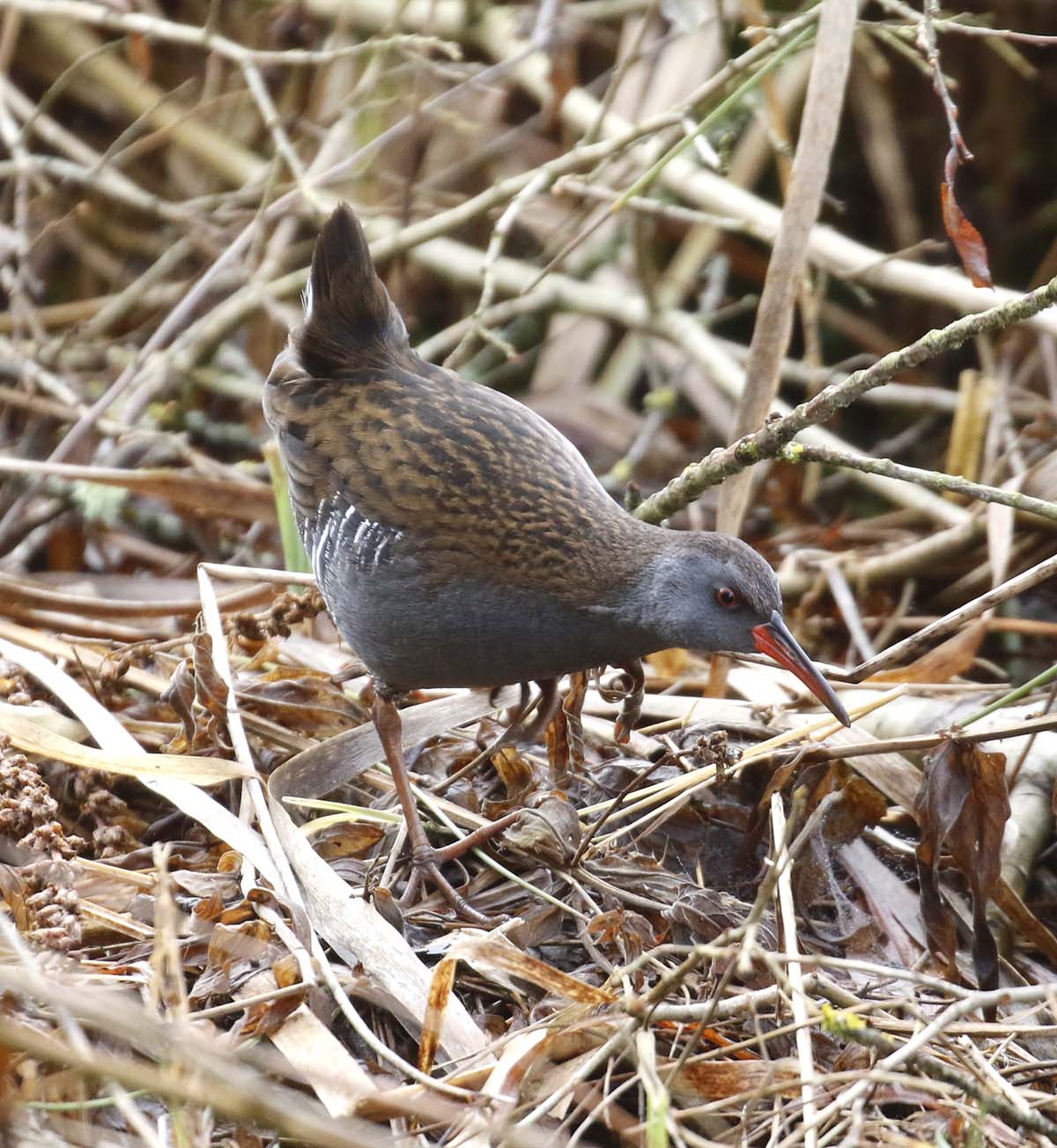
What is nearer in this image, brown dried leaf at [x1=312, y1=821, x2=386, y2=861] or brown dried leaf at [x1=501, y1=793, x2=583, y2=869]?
brown dried leaf at [x1=501, y1=793, x2=583, y2=869]

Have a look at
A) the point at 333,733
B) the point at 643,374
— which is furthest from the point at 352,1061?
the point at 643,374

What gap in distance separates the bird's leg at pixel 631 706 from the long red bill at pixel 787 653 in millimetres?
324

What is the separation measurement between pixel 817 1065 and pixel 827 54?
2.21 meters

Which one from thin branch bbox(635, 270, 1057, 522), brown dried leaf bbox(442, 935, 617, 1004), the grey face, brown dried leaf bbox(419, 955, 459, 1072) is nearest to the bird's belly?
the grey face

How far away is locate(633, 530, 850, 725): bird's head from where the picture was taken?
2936 millimetres

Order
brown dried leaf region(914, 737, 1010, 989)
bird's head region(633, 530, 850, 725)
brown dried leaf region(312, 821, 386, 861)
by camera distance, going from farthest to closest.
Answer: brown dried leaf region(312, 821, 386, 861) → bird's head region(633, 530, 850, 725) → brown dried leaf region(914, 737, 1010, 989)

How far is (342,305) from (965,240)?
1.39m

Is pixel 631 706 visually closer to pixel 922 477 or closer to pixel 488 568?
pixel 488 568

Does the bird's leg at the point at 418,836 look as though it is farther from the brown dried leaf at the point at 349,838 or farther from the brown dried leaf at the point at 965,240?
the brown dried leaf at the point at 965,240

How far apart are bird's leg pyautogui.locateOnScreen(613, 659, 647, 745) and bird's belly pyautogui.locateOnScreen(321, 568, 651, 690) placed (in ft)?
0.29

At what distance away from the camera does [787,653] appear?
2938mm

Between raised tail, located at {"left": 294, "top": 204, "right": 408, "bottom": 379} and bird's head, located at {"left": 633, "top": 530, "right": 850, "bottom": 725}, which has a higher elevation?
raised tail, located at {"left": 294, "top": 204, "right": 408, "bottom": 379}

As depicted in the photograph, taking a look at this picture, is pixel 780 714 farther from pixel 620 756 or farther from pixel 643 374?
pixel 643 374

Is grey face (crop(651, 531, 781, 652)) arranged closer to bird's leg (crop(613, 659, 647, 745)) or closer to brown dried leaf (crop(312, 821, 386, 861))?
bird's leg (crop(613, 659, 647, 745))
